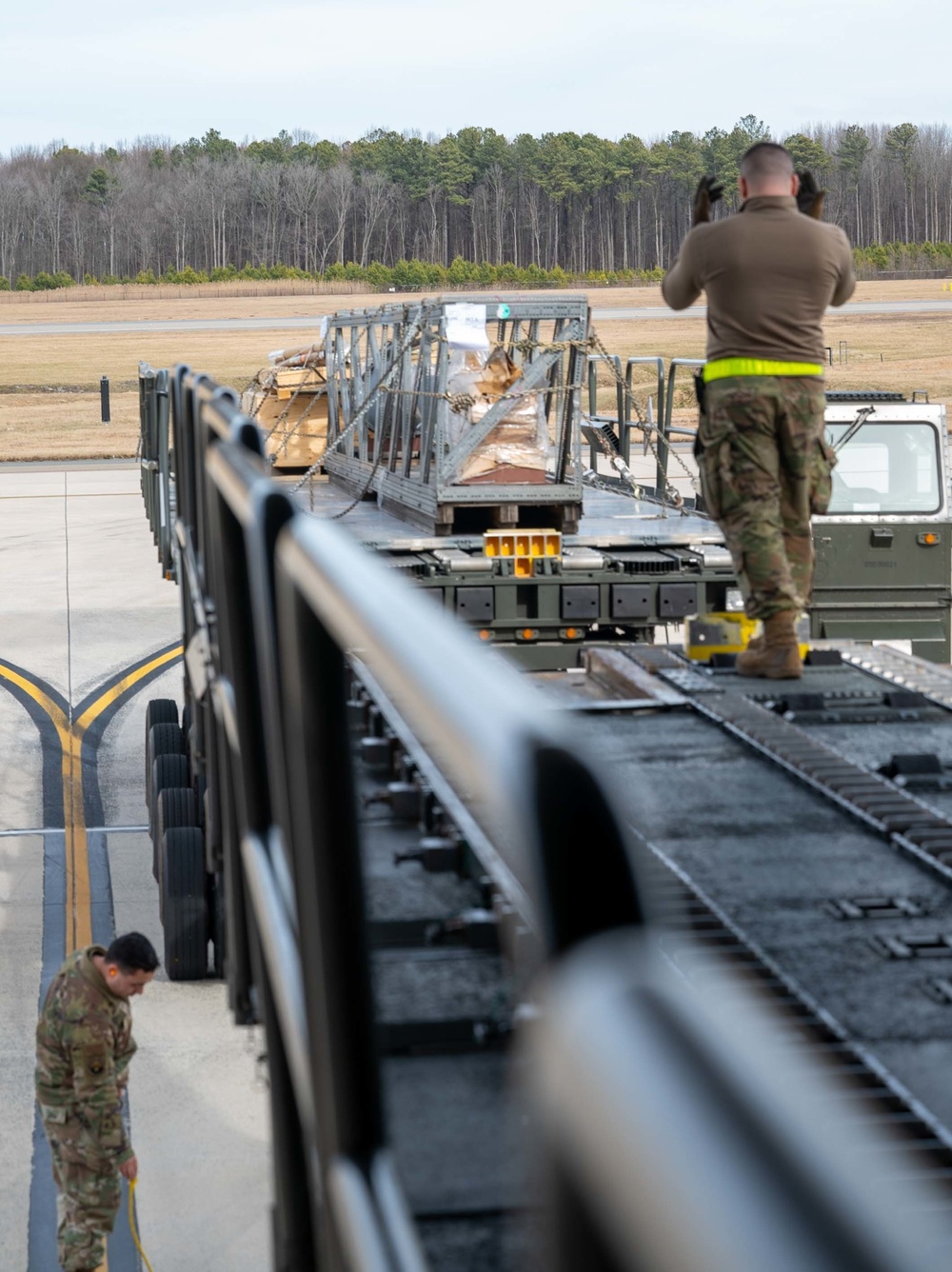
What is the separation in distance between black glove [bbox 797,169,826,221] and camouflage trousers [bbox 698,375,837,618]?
61cm

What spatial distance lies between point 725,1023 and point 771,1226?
0.12m

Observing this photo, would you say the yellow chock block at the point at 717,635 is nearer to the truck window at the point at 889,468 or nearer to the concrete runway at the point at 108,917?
the concrete runway at the point at 108,917

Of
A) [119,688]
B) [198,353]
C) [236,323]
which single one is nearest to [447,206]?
[236,323]

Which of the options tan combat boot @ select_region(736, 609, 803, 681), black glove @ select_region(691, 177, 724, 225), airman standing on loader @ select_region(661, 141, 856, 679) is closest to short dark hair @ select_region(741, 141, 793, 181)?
airman standing on loader @ select_region(661, 141, 856, 679)

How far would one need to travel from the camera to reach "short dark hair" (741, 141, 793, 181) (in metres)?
5.54

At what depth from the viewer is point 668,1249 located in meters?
0.53

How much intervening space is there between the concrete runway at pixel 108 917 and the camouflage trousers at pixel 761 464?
2676 mm

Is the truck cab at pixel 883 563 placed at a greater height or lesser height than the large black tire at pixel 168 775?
greater

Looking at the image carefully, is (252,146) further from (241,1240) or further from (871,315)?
(241,1240)

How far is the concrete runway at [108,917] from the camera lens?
5965 mm

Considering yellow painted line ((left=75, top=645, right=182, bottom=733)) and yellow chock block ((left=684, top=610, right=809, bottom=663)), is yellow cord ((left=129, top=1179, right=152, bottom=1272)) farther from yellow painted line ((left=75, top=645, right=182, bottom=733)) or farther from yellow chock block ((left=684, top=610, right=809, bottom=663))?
yellow painted line ((left=75, top=645, right=182, bottom=733))

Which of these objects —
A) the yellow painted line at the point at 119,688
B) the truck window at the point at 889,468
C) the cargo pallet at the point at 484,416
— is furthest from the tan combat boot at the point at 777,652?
the yellow painted line at the point at 119,688

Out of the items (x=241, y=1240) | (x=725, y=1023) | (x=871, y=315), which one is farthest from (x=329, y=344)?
(x=871, y=315)

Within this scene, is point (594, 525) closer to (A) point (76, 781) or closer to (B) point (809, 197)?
(A) point (76, 781)
